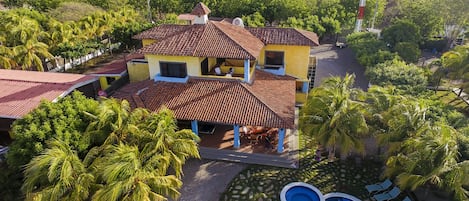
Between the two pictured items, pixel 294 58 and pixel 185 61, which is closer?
pixel 185 61

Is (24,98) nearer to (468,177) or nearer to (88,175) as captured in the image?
(88,175)

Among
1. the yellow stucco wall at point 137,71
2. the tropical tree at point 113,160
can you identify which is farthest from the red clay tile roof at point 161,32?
the tropical tree at point 113,160

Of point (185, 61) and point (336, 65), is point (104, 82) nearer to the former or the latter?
point (185, 61)

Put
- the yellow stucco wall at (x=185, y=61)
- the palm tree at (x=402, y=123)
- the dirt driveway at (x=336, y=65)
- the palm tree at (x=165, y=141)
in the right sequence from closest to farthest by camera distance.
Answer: the palm tree at (x=165, y=141) < the palm tree at (x=402, y=123) < the yellow stucco wall at (x=185, y=61) < the dirt driveway at (x=336, y=65)

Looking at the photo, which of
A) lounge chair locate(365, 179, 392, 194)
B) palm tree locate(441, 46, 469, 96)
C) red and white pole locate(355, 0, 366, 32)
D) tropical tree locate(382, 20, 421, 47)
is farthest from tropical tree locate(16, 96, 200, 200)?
red and white pole locate(355, 0, 366, 32)

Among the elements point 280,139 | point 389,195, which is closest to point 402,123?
point 389,195

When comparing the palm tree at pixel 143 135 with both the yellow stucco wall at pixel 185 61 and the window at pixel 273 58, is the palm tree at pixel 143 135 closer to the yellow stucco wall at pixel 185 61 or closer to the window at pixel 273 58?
the yellow stucco wall at pixel 185 61

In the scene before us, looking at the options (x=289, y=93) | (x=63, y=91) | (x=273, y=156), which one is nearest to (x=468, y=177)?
(x=273, y=156)
